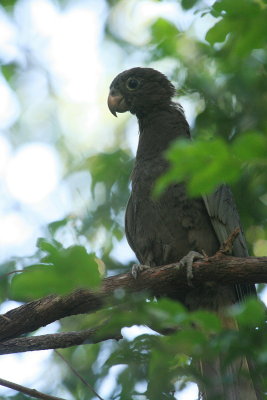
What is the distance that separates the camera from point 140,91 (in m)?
6.39

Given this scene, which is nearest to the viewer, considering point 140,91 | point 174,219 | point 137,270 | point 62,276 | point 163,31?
point 62,276

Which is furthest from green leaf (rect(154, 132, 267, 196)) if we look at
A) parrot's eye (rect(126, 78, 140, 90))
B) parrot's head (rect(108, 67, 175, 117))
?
parrot's eye (rect(126, 78, 140, 90))

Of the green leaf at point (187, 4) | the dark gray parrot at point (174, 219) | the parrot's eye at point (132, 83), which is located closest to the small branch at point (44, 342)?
the dark gray parrot at point (174, 219)

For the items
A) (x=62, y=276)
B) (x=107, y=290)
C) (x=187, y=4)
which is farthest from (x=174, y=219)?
(x=62, y=276)

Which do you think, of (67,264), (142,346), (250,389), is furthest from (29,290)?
(250,389)

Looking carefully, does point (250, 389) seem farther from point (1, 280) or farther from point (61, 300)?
point (1, 280)

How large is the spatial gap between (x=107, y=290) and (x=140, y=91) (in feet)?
9.28

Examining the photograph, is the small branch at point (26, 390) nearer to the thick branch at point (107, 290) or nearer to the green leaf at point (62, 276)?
the thick branch at point (107, 290)

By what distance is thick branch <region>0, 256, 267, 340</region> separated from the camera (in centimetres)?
419

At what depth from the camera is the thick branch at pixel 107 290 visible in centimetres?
419

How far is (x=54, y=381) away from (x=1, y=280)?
1.52m

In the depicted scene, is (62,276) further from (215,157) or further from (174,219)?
(174,219)

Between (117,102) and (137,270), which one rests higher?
(117,102)

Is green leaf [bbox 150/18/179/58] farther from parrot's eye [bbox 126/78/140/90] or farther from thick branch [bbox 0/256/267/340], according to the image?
parrot's eye [bbox 126/78/140/90]
